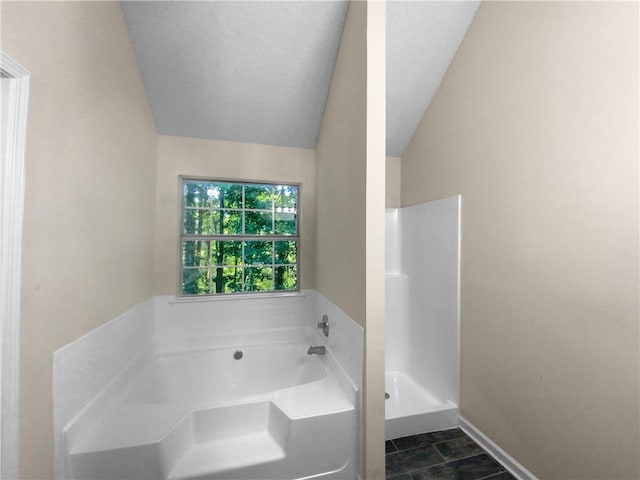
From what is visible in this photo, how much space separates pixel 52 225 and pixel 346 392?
1618 mm

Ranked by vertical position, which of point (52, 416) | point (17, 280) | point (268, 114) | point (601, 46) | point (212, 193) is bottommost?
point (52, 416)

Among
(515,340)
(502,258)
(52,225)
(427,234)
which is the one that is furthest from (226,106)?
(515,340)

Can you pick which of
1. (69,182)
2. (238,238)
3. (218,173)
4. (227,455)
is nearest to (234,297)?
(238,238)

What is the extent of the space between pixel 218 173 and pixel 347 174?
4.42ft

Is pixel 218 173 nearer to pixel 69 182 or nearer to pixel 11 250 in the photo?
pixel 69 182

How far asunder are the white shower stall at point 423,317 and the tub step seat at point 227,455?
0.85 m

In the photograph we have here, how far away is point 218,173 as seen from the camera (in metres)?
2.41

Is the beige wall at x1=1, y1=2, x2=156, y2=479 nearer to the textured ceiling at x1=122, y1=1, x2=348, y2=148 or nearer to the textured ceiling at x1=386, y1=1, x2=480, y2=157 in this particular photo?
the textured ceiling at x1=122, y1=1, x2=348, y2=148

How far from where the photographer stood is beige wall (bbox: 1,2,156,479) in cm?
96

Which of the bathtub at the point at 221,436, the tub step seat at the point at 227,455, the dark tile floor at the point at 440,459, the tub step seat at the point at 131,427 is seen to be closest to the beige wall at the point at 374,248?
the bathtub at the point at 221,436

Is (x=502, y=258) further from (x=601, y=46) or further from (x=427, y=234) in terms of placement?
(x=601, y=46)

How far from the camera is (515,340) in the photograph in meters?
1.54

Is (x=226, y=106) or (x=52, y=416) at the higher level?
(x=226, y=106)

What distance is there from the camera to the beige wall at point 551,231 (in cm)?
110
